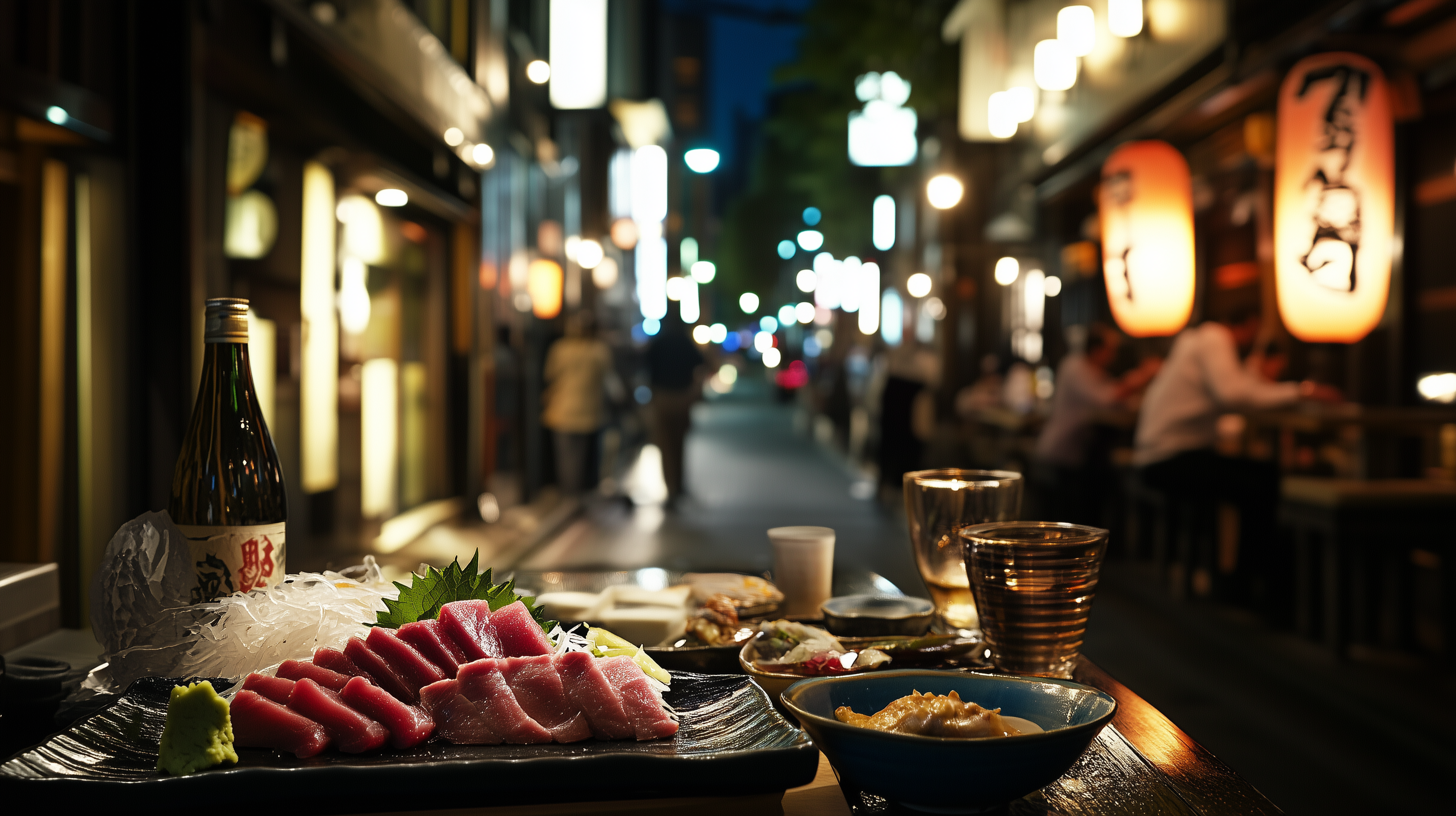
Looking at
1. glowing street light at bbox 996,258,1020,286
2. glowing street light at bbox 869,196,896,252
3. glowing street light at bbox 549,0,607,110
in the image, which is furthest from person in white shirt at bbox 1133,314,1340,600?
glowing street light at bbox 869,196,896,252

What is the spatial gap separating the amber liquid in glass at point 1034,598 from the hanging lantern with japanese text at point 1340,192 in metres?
4.19

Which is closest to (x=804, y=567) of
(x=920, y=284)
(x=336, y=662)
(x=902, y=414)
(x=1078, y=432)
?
(x=336, y=662)

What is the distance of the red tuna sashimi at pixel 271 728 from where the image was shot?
1.18 meters

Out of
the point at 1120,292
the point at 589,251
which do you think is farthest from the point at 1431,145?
the point at 589,251

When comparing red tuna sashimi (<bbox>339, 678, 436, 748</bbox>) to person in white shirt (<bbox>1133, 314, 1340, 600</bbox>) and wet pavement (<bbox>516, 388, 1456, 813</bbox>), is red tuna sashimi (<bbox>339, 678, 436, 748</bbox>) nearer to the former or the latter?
wet pavement (<bbox>516, 388, 1456, 813</bbox>)

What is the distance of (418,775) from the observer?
1087 mm

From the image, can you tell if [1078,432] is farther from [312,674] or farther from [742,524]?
[312,674]

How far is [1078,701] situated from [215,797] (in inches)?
39.9

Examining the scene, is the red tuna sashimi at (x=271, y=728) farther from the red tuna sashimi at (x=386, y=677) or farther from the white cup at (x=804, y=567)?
the white cup at (x=804, y=567)

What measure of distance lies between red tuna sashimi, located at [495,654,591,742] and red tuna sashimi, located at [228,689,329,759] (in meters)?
0.22

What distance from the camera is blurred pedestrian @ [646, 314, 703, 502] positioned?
39.4ft

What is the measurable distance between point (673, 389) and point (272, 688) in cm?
1080

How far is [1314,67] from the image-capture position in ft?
16.1

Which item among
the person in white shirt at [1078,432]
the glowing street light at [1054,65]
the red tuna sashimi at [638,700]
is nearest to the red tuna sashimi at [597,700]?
the red tuna sashimi at [638,700]
